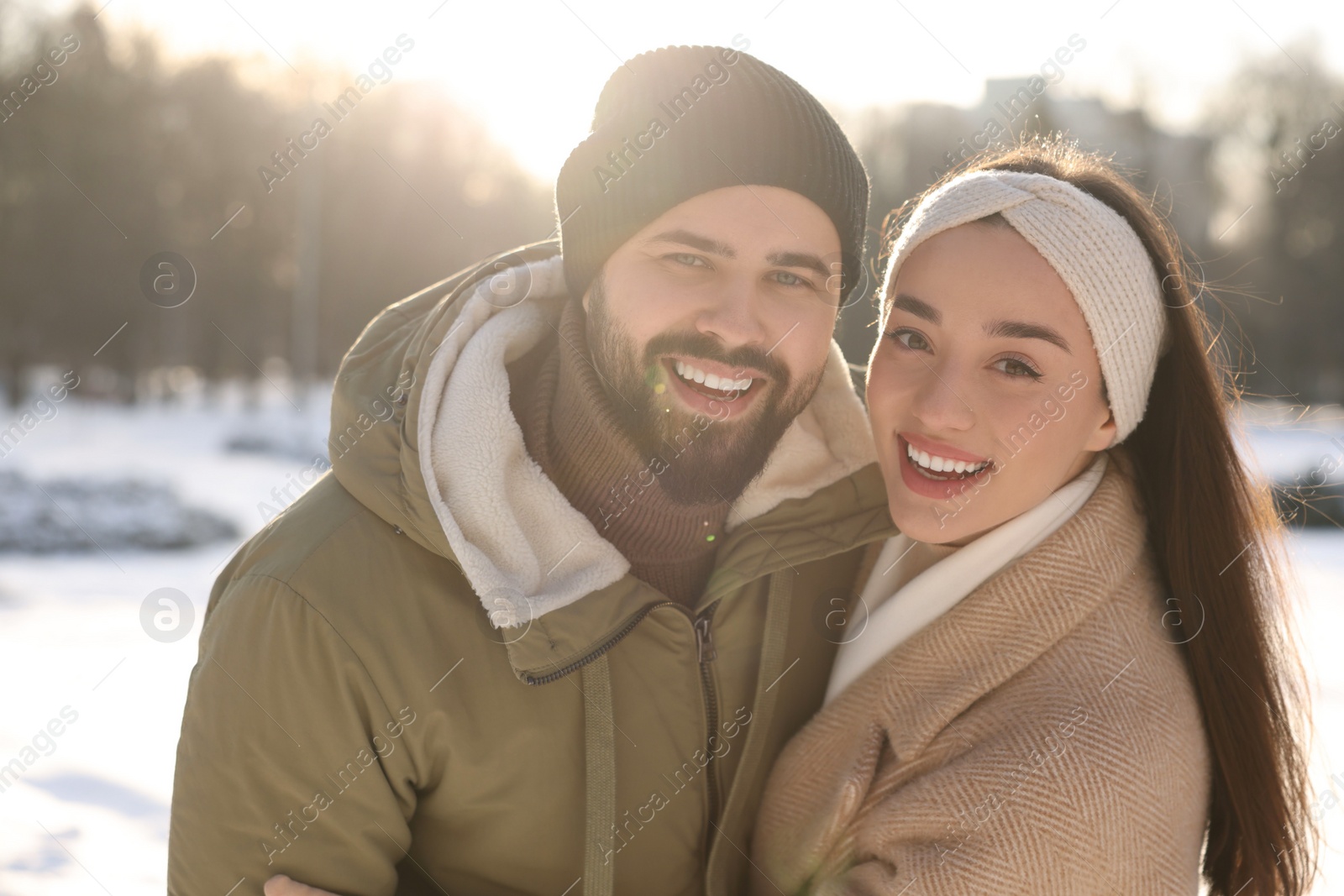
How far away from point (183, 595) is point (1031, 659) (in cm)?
755

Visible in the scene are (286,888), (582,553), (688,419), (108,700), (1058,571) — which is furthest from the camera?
(108,700)

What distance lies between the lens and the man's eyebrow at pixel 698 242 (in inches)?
114

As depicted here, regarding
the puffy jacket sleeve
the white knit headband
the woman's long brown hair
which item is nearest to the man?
the puffy jacket sleeve

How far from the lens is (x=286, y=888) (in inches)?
89.7

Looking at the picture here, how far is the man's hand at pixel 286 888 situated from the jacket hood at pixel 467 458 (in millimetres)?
695

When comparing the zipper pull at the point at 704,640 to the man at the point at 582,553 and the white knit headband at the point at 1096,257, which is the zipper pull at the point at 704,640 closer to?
the man at the point at 582,553

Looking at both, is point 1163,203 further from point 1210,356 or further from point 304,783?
point 304,783

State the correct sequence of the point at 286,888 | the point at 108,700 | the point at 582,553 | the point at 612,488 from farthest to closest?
the point at 108,700 < the point at 612,488 < the point at 582,553 < the point at 286,888

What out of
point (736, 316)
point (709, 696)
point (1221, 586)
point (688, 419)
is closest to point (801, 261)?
point (736, 316)

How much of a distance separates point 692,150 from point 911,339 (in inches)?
31.4

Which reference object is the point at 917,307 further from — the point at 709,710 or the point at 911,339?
the point at 709,710

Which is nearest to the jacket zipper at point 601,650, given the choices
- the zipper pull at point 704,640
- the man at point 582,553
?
the man at point 582,553

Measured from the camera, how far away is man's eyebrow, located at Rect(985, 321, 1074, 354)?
258 cm

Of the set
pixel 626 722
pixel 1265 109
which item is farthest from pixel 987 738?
pixel 1265 109
